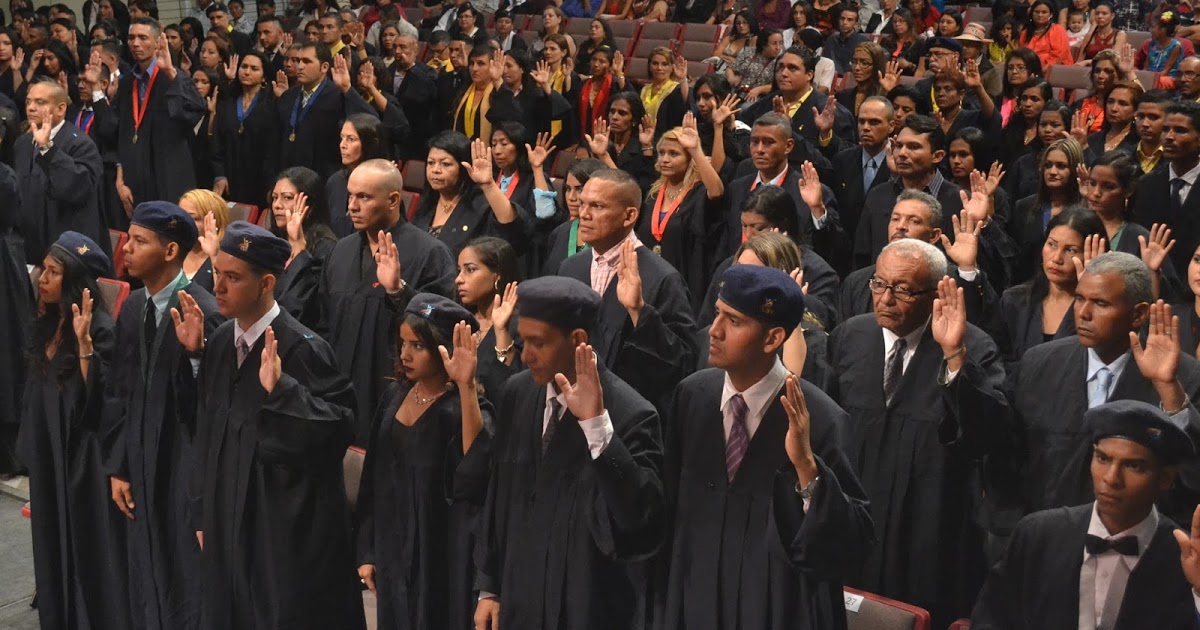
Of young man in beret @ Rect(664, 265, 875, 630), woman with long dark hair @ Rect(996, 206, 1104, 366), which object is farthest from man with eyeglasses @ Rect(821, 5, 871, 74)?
young man in beret @ Rect(664, 265, 875, 630)

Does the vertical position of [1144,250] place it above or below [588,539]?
above

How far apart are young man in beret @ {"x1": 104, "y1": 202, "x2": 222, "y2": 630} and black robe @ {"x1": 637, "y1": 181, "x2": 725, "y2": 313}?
113 inches

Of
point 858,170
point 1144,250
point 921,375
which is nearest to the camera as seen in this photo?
point 921,375

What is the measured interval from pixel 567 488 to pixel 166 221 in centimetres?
215

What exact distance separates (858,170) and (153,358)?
183 inches

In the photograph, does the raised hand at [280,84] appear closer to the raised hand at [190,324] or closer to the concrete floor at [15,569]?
the concrete floor at [15,569]

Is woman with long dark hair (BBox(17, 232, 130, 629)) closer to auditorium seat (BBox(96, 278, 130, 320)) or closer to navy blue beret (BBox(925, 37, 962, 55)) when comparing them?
auditorium seat (BBox(96, 278, 130, 320))

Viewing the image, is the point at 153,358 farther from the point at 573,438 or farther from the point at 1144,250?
the point at 1144,250

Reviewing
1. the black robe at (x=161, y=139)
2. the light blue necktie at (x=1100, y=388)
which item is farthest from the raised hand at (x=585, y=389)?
the black robe at (x=161, y=139)

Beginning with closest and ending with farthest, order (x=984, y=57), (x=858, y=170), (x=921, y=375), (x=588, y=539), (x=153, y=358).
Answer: (x=588, y=539)
(x=921, y=375)
(x=153, y=358)
(x=858, y=170)
(x=984, y=57)

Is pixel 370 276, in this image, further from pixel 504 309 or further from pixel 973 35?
pixel 973 35

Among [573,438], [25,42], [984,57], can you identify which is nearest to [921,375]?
[573,438]

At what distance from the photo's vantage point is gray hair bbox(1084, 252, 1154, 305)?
4285 millimetres

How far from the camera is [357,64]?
11961 millimetres
